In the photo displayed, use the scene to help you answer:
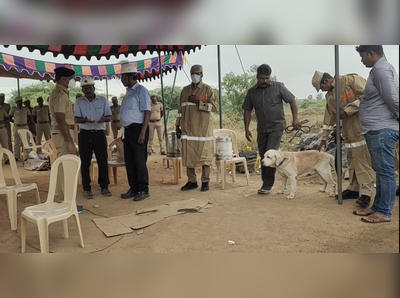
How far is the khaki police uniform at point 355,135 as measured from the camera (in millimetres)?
Result: 4277

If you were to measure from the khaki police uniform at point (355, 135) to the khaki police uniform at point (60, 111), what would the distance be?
11.2 ft

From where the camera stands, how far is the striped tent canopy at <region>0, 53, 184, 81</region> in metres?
8.71

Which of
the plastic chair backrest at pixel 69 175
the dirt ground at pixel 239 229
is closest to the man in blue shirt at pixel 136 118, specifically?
the dirt ground at pixel 239 229

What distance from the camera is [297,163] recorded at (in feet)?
16.6

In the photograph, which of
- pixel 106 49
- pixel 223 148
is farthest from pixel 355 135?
pixel 106 49

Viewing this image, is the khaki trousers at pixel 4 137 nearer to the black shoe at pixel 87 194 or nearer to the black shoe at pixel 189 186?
the black shoe at pixel 87 194

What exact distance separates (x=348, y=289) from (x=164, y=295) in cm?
120

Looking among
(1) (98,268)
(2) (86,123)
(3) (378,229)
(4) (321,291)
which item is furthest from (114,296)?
(2) (86,123)

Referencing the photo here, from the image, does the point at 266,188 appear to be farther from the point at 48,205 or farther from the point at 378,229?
the point at 48,205

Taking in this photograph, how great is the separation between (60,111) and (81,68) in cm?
696

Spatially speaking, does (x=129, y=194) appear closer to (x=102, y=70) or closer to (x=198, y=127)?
(x=198, y=127)

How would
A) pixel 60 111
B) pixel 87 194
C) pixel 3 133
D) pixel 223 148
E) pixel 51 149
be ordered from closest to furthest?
pixel 60 111, pixel 87 194, pixel 223 148, pixel 51 149, pixel 3 133

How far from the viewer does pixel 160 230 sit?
3.87 metres

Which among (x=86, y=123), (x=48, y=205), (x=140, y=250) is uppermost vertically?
(x=86, y=123)
